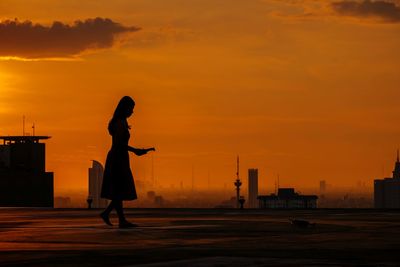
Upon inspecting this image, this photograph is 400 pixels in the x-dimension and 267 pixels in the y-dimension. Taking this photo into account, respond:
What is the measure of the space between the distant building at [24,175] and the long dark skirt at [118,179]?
101676 mm

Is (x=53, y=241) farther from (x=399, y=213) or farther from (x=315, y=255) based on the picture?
(x=399, y=213)

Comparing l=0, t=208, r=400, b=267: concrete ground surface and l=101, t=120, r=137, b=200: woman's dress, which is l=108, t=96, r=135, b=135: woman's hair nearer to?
l=101, t=120, r=137, b=200: woman's dress

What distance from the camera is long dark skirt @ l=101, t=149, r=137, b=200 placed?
25922mm

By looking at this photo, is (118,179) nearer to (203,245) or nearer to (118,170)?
(118,170)

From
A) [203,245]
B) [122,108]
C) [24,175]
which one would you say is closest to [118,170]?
[122,108]

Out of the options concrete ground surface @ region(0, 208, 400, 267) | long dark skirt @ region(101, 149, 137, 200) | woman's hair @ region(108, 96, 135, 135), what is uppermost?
woman's hair @ region(108, 96, 135, 135)

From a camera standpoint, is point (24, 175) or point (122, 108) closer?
point (122, 108)

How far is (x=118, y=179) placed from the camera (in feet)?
85.5

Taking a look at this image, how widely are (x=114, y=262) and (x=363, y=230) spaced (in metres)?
9.47

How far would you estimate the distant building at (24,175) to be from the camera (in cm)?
14075

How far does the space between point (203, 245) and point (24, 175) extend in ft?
421

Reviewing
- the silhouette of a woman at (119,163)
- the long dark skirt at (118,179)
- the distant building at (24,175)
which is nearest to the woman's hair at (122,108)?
the silhouette of a woman at (119,163)

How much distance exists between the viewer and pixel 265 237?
2047 cm

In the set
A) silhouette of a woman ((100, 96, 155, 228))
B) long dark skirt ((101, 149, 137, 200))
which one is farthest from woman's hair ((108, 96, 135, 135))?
long dark skirt ((101, 149, 137, 200))
